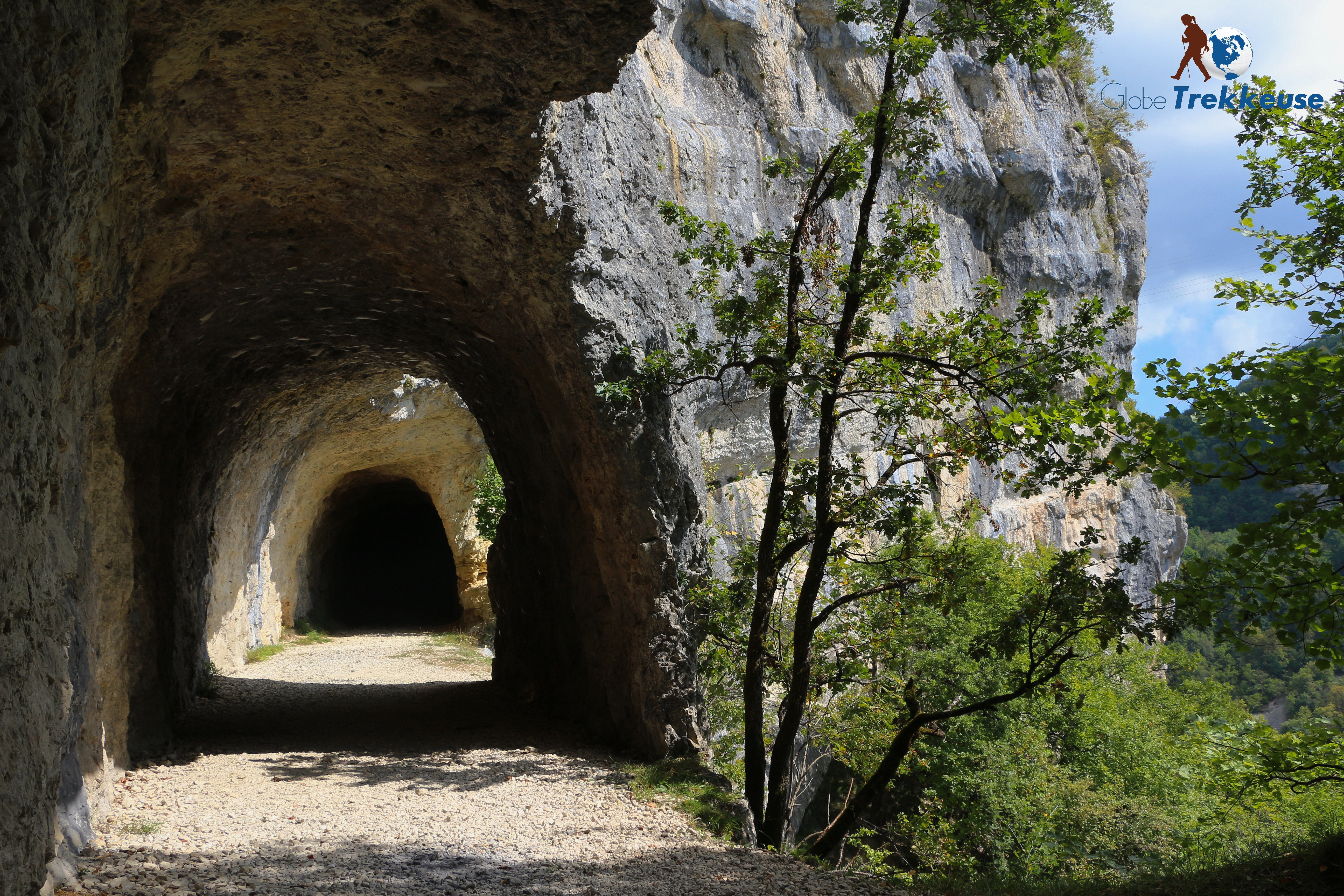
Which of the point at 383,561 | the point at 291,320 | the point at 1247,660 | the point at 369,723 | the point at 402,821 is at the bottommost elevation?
the point at 1247,660

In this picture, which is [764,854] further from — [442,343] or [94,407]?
[442,343]

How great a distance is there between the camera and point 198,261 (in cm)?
719

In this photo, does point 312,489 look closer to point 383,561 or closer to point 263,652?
point 263,652

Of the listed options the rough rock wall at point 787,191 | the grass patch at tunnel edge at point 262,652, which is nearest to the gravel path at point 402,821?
the rough rock wall at point 787,191

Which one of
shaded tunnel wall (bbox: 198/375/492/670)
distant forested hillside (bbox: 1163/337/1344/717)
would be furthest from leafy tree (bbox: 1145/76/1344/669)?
distant forested hillside (bbox: 1163/337/1344/717)

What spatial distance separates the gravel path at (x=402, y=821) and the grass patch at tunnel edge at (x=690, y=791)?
0.14m

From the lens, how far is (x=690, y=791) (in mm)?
7449

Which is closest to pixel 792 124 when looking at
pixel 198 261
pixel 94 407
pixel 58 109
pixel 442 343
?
pixel 442 343

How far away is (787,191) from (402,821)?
15649 mm

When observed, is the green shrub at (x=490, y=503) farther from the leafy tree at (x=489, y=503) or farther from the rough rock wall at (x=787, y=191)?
the rough rock wall at (x=787, y=191)

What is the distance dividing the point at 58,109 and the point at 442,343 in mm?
6822

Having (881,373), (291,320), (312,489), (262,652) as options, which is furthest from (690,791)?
(312,489)

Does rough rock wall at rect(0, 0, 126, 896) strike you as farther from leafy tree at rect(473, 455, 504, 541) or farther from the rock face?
leafy tree at rect(473, 455, 504, 541)

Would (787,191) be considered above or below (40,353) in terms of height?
above
